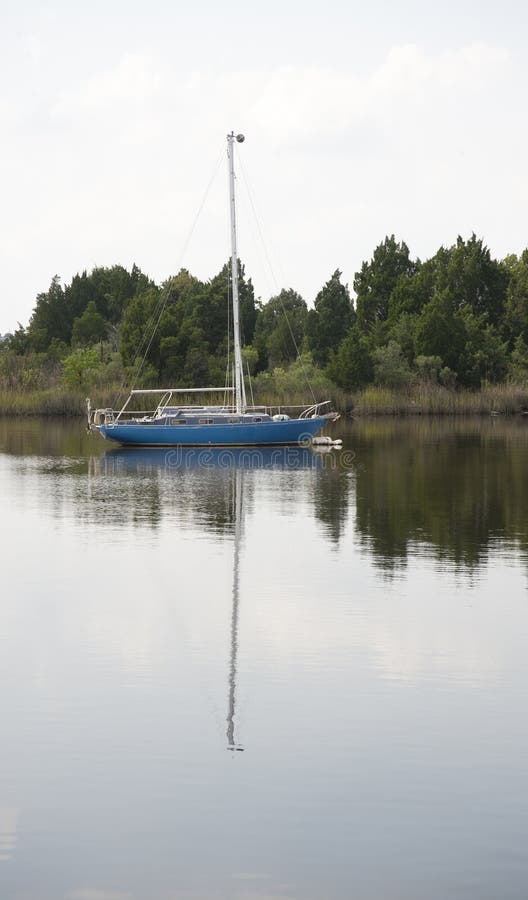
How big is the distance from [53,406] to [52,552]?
62577mm

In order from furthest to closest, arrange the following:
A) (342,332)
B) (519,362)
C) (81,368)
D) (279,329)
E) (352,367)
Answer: (279,329) < (342,332) < (519,362) < (81,368) < (352,367)

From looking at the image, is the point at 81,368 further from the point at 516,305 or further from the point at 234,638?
the point at 234,638

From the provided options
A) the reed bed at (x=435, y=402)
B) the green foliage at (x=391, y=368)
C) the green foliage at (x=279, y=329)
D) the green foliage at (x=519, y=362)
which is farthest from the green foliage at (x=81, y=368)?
the green foliage at (x=519, y=362)

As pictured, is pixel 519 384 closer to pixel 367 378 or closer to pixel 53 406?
pixel 367 378

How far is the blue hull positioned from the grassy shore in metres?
26.0

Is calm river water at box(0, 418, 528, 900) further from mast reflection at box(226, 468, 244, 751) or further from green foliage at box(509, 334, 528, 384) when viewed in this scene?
green foliage at box(509, 334, 528, 384)

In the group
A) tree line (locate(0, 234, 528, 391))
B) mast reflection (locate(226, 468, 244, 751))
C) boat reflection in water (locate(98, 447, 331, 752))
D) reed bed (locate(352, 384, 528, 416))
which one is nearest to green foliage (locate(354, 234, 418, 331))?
tree line (locate(0, 234, 528, 391))

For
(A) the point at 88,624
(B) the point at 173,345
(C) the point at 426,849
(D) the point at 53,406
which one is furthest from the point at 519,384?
(C) the point at 426,849

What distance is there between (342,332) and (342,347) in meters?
13.8

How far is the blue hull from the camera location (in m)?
53.4

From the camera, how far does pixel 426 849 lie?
8.77m

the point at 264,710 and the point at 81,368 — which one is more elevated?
the point at 81,368

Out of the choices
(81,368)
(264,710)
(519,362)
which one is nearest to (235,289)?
(81,368)

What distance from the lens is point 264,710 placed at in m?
11.9
